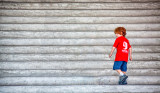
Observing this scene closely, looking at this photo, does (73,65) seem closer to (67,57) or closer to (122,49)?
(67,57)

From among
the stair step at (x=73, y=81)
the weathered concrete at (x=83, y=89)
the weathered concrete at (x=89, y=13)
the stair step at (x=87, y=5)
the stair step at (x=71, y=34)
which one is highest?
the stair step at (x=87, y=5)

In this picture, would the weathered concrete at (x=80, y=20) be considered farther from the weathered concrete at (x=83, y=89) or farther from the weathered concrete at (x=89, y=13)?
the weathered concrete at (x=83, y=89)

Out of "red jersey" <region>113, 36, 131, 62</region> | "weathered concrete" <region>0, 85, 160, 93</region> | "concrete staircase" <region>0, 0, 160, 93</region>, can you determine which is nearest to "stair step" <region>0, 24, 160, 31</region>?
"concrete staircase" <region>0, 0, 160, 93</region>

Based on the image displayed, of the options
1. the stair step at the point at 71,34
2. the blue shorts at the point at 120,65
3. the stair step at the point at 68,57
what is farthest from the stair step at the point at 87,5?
the blue shorts at the point at 120,65

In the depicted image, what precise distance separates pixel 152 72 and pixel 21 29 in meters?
3.32

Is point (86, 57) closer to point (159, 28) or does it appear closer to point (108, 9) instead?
point (108, 9)

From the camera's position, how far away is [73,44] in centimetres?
346

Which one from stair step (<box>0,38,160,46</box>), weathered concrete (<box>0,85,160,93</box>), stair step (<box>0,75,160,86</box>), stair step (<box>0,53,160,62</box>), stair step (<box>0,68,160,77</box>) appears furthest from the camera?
stair step (<box>0,38,160,46</box>)

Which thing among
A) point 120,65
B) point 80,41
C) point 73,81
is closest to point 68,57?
point 80,41

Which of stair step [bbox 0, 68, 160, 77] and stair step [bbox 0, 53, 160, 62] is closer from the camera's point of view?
stair step [bbox 0, 68, 160, 77]

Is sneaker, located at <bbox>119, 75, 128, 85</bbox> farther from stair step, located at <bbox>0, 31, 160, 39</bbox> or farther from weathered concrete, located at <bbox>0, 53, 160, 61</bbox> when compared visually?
stair step, located at <bbox>0, 31, 160, 39</bbox>

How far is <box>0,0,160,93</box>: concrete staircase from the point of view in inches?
117

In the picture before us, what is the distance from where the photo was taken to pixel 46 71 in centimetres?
321

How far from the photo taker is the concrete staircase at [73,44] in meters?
2.98
